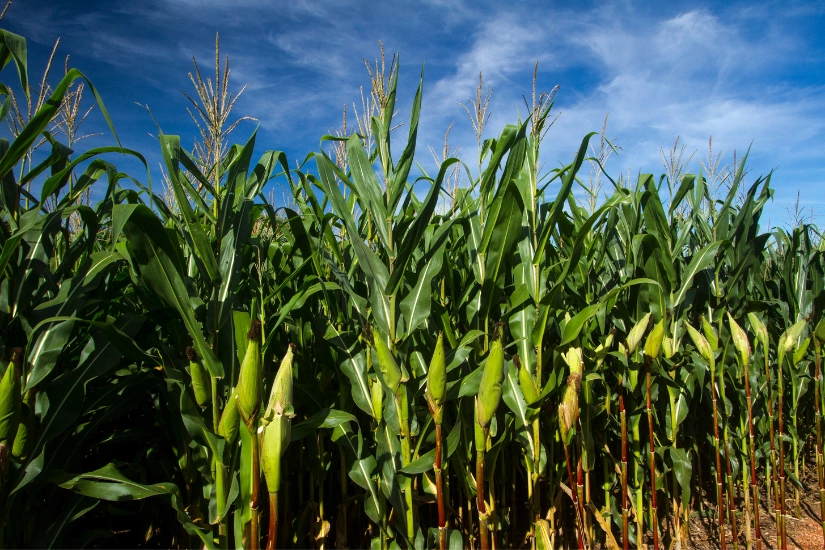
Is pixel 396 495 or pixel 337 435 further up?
pixel 337 435

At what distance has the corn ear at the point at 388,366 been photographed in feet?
5.71

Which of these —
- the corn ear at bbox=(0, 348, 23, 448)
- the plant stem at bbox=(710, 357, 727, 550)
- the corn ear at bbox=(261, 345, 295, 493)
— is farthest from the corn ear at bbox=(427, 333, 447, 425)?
the plant stem at bbox=(710, 357, 727, 550)

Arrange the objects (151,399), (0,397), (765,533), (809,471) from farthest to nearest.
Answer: (809,471) → (765,533) → (151,399) → (0,397)

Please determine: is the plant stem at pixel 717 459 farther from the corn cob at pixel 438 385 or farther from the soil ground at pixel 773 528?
the corn cob at pixel 438 385

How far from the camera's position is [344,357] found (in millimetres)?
2098

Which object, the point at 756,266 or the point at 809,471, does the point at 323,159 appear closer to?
the point at 756,266

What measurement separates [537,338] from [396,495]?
852mm

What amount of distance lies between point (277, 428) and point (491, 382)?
648 mm

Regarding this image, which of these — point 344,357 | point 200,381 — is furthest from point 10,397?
point 344,357

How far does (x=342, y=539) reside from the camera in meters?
2.38

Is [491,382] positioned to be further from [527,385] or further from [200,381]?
[200,381]

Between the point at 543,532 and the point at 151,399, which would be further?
the point at 151,399

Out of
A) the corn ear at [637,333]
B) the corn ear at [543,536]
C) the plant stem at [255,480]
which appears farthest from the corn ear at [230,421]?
the corn ear at [637,333]

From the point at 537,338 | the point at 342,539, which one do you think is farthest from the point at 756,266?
the point at 342,539
